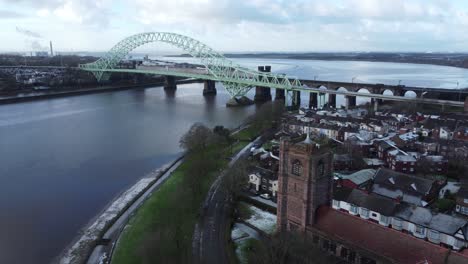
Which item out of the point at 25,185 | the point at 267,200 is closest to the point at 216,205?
the point at 267,200

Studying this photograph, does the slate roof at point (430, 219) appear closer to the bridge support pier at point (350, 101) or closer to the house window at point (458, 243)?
the house window at point (458, 243)

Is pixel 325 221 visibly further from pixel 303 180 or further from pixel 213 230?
pixel 213 230

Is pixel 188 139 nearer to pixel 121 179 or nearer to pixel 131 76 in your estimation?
pixel 121 179

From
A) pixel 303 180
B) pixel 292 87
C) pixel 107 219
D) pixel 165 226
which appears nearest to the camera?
pixel 303 180

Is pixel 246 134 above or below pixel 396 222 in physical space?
above

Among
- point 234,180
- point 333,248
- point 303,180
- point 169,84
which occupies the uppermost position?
point 303,180

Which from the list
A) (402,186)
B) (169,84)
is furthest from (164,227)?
(169,84)

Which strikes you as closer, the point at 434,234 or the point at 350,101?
Result: the point at 434,234
